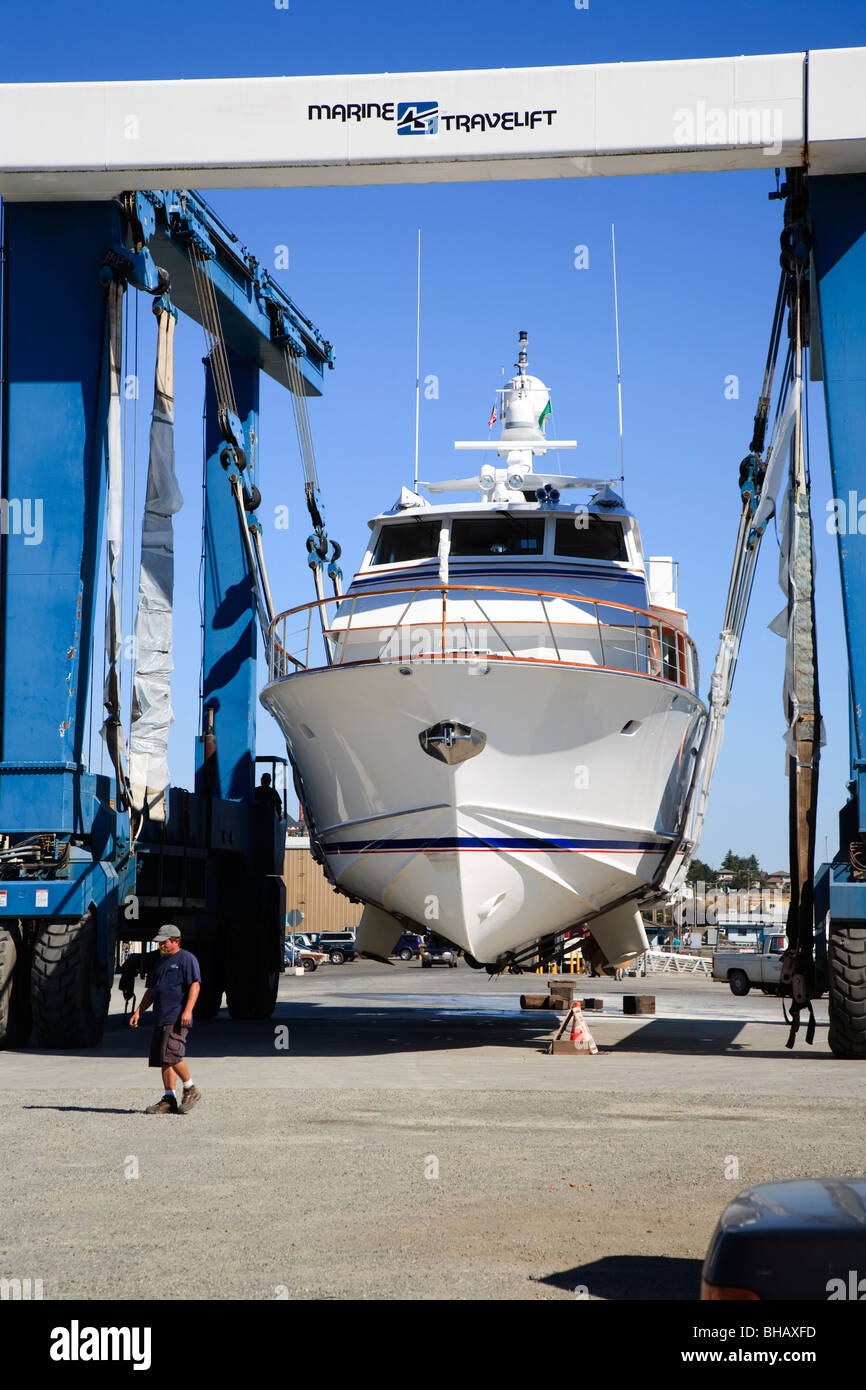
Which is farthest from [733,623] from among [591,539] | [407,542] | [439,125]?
[439,125]

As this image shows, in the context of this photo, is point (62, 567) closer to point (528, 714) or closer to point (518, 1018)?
point (528, 714)

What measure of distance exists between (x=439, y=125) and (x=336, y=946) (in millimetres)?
39080

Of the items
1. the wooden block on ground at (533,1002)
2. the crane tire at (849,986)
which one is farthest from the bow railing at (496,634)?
the wooden block on ground at (533,1002)

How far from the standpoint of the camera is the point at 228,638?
20156 mm

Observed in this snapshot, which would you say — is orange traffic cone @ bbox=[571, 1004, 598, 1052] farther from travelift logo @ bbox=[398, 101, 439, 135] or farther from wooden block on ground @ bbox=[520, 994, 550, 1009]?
travelift logo @ bbox=[398, 101, 439, 135]

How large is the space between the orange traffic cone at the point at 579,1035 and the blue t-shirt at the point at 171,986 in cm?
593

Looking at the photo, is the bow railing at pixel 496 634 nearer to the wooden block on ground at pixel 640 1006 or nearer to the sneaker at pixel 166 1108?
the sneaker at pixel 166 1108

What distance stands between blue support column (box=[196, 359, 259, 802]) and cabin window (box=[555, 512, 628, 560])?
5.62 m

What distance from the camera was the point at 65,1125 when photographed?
355 inches

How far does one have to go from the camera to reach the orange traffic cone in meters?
14.6
